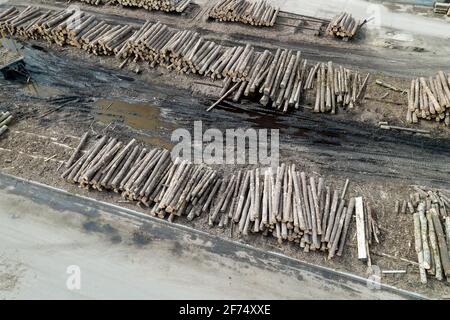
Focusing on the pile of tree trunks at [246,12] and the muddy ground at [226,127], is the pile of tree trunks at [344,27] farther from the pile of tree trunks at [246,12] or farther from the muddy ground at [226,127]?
the pile of tree trunks at [246,12]

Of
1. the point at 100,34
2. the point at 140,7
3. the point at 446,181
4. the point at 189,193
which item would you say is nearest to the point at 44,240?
the point at 189,193

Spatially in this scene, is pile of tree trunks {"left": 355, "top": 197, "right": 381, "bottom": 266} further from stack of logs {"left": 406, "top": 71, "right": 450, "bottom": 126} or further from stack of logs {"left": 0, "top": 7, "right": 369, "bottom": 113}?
stack of logs {"left": 406, "top": 71, "right": 450, "bottom": 126}

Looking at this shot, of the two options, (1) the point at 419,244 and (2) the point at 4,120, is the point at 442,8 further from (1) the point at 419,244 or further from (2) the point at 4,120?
(2) the point at 4,120

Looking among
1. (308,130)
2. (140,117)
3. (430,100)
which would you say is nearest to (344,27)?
(430,100)

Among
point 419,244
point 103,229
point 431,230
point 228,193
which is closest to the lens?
point 419,244

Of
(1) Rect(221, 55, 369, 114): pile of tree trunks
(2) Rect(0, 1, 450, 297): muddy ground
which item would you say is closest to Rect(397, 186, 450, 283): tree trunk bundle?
(2) Rect(0, 1, 450, 297): muddy ground
